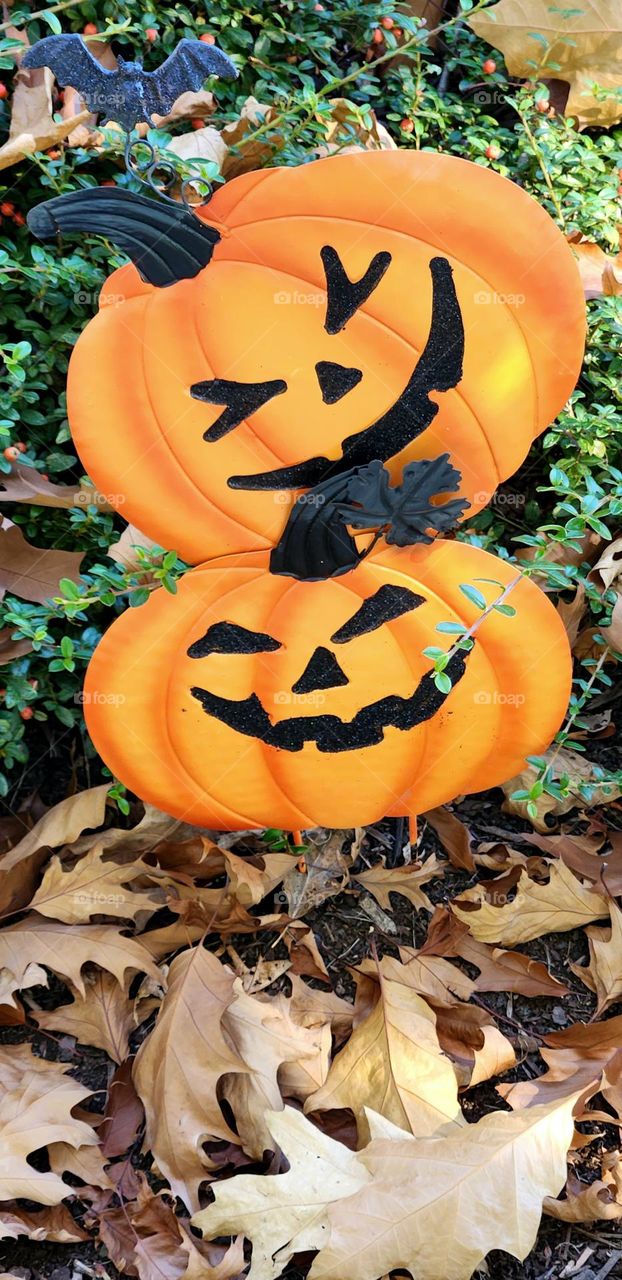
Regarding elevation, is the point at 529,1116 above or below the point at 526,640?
below

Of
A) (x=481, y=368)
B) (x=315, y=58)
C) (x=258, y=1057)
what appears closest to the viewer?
(x=481, y=368)

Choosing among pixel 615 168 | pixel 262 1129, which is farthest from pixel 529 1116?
pixel 615 168

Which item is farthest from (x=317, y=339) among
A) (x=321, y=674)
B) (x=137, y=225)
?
(x=321, y=674)

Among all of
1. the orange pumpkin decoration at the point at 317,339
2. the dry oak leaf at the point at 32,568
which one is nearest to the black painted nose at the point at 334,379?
the orange pumpkin decoration at the point at 317,339

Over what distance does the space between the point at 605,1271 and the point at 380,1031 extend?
50 centimetres

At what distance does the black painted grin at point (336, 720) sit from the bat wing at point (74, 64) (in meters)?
0.99

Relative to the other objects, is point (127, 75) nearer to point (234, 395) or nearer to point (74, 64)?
point (74, 64)

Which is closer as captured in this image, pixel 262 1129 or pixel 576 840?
pixel 262 1129

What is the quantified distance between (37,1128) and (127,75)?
1.69 m

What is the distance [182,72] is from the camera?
162 centimetres

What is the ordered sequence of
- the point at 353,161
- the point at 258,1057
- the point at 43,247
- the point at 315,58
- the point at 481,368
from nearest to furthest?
the point at 353,161 < the point at 481,368 < the point at 258,1057 < the point at 43,247 < the point at 315,58

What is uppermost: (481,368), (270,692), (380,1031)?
(481,368)

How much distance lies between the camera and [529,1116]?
1637 millimetres

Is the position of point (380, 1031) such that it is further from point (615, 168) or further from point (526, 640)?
point (615, 168)
